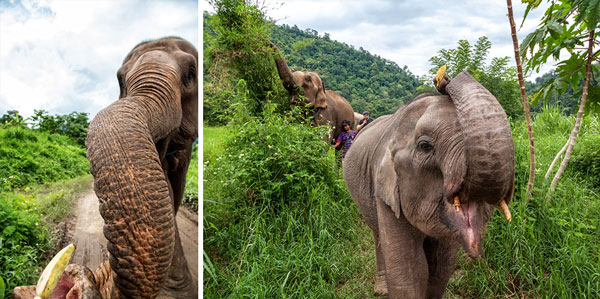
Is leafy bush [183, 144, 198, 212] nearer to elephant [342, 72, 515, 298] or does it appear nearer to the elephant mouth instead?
elephant [342, 72, 515, 298]

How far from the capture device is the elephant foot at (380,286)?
12.4 feet

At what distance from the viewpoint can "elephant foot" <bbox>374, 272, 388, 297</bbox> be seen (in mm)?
3785

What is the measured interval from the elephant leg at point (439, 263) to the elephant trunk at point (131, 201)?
177 cm

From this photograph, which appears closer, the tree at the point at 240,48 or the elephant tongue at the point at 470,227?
the elephant tongue at the point at 470,227

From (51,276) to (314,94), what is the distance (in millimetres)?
7114

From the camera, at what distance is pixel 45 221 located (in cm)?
456

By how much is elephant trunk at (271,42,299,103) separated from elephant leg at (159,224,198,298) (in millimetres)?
4181

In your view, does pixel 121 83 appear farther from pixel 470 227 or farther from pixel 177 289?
pixel 470 227

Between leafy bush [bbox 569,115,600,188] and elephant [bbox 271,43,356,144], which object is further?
elephant [bbox 271,43,356,144]

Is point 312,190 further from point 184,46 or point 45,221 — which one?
point 45,221

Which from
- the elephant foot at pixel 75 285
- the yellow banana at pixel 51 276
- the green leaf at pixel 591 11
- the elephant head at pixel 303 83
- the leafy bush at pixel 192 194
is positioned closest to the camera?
the yellow banana at pixel 51 276

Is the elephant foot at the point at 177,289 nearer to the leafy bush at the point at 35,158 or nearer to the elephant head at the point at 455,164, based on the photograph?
the elephant head at the point at 455,164

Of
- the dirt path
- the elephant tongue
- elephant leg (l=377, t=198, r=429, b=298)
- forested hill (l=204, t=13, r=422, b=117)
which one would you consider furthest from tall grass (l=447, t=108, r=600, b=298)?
forested hill (l=204, t=13, r=422, b=117)

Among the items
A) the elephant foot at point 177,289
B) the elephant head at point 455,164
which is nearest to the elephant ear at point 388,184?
the elephant head at point 455,164
